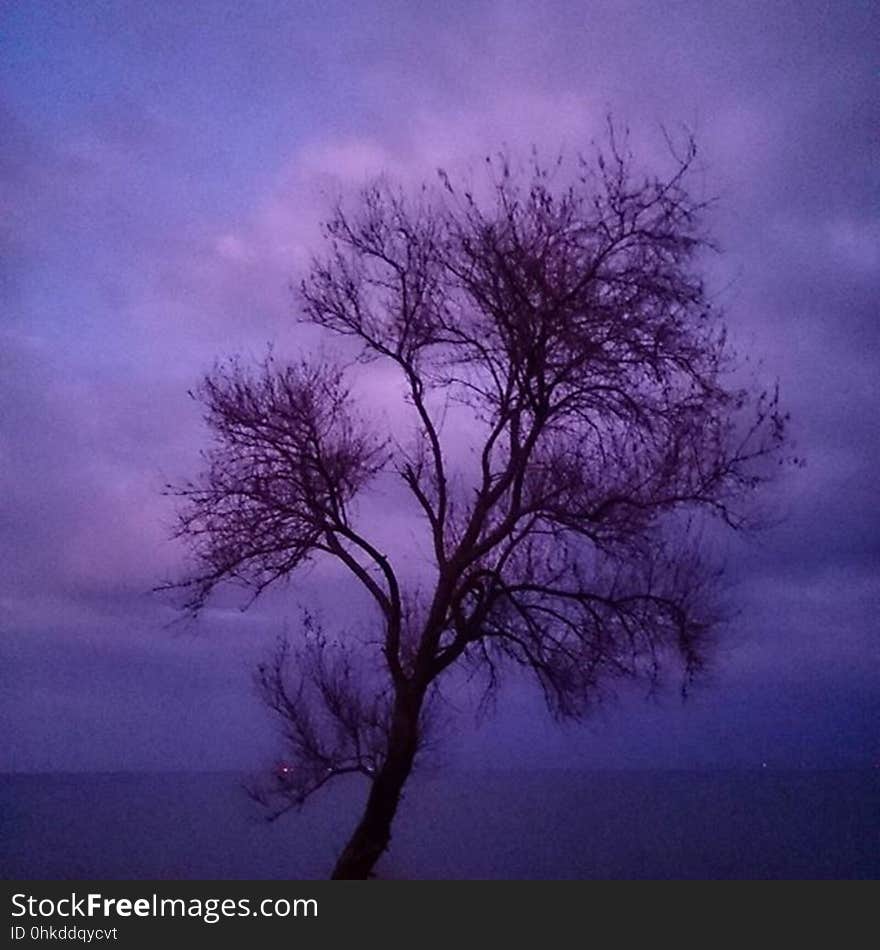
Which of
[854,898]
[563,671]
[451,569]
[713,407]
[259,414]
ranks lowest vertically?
[854,898]

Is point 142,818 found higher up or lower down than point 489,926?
higher up

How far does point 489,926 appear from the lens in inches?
543

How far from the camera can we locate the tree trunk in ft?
52.1

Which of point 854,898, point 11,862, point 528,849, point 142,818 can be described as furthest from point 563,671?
point 142,818

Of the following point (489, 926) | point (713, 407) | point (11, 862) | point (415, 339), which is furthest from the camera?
point (11, 862)

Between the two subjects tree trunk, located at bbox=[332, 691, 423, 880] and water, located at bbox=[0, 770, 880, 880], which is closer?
tree trunk, located at bbox=[332, 691, 423, 880]

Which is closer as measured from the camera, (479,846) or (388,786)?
(388,786)

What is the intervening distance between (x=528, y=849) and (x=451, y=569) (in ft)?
217

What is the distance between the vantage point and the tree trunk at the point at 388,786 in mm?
15875

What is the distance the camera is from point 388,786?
1592 cm

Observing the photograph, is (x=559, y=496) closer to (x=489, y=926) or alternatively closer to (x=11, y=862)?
(x=489, y=926)

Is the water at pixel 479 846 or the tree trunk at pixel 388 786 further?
the water at pixel 479 846

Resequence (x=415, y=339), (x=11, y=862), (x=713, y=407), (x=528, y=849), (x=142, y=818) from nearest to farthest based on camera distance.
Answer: (x=713, y=407) < (x=415, y=339) < (x=11, y=862) < (x=528, y=849) < (x=142, y=818)

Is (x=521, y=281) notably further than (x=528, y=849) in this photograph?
No
